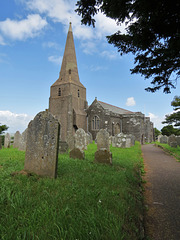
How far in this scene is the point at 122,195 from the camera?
2926 mm

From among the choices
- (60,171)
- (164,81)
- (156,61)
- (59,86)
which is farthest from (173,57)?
(59,86)

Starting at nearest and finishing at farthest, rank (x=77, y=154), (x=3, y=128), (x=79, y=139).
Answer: (x=77, y=154), (x=79, y=139), (x=3, y=128)

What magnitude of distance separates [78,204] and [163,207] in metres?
2.13

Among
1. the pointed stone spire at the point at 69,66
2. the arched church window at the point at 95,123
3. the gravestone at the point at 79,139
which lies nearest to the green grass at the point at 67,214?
the gravestone at the point at 79,139

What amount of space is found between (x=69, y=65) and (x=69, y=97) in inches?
299

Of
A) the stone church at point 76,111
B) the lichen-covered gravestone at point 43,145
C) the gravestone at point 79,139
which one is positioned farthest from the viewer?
the stone church at point 76,111

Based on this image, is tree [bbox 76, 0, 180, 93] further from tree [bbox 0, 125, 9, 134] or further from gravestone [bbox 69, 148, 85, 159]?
tree [bbox 0, 125, 9, 134]

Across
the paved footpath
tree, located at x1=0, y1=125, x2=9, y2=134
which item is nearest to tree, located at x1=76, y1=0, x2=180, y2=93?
the paved footpath

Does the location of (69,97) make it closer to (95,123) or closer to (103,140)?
(95,123)

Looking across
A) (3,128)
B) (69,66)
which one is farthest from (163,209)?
(69,66)

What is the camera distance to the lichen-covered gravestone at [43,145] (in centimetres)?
396

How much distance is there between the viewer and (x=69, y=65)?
29250mm

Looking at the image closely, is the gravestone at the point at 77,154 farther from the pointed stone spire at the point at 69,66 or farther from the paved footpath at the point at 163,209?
the pointed stone spire at the point at 69,66

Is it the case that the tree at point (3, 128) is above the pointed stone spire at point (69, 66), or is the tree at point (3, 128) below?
below
